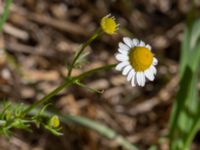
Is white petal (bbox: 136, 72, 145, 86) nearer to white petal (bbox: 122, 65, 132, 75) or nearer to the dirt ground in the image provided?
white petal (bbox: 122, 65, 132, 75)

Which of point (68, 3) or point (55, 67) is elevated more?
point (68, 3)

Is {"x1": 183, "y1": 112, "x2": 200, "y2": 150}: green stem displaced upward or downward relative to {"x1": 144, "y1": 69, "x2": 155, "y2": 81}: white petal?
upward

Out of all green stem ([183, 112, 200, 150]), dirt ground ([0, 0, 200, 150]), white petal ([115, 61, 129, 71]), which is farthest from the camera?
dirt ground ([0, 0, 200, 150])

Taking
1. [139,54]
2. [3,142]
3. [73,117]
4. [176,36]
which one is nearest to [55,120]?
[139,54]

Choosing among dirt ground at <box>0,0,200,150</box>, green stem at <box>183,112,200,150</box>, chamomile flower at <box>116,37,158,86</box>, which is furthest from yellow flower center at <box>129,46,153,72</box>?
dirt ground at <box>0,0,200,150</box>

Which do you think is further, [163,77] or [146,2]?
[146,2]

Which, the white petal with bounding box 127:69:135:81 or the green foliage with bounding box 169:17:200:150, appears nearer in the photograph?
the white petal with bounding box 127:69:135:81

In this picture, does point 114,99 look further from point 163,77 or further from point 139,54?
point 139,54

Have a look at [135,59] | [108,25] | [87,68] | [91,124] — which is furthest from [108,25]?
[87,68]
